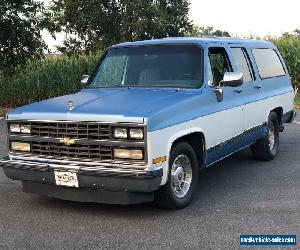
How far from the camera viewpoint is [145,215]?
5.25m

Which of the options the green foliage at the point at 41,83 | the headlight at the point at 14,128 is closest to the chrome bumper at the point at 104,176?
the headlight at the point at 14,128

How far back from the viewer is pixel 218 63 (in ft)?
21.5

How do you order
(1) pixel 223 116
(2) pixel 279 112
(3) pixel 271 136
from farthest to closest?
(2) pixel 279 112, (3) pixel 271 136, (1) pixel 223 116

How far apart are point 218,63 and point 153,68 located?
38.4 inches

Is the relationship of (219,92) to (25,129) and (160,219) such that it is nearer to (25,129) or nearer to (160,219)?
(160,219)

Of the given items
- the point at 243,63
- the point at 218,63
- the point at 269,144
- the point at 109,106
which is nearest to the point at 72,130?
the point at 109,106

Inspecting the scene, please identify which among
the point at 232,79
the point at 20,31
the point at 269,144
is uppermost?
the point at 20,31

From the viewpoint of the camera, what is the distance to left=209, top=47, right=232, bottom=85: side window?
622 cm

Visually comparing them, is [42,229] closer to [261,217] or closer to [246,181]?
[261,217]

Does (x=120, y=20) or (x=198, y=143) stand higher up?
(x=120, y=20)

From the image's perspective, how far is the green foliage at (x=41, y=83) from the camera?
19.5 m

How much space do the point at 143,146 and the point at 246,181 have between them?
2459mm

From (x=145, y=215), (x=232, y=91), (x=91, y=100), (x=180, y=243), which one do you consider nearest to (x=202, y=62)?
(x=232, y=91)

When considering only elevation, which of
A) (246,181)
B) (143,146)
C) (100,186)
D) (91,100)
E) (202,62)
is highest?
(202,62)
